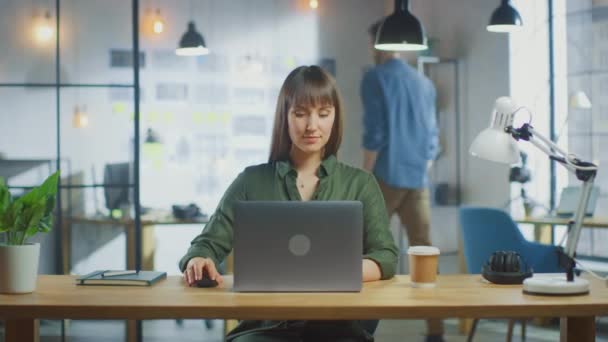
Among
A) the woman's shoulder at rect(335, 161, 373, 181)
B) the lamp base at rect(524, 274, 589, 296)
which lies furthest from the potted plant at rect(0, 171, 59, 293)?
the lamp base at rect(524, 274, 589, 296)

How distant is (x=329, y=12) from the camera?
8266mm

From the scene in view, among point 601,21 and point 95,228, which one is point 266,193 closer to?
point 95,228

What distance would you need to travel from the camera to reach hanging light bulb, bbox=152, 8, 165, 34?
290 inches

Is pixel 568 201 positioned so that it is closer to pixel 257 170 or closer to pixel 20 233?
pixel 257 170

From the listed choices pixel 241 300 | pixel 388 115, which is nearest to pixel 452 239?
pixel 388 115

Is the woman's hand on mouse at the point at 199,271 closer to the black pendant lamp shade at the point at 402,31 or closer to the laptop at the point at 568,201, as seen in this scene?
the black pendant lamp shade at the point at 402,31

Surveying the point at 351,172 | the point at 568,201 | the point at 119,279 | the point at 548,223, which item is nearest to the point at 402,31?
the point at 351,172

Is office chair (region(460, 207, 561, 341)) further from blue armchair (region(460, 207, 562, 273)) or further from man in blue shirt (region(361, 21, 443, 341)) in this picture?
man in blue shirt (region(361, 21, 443, 341))

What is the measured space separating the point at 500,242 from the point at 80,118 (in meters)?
2.65

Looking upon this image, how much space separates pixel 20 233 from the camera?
2441 millimetres

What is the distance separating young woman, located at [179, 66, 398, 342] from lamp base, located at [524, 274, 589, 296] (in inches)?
16.9

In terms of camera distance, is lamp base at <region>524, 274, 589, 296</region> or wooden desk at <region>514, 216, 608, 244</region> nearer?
lamp base at <region>524, 274, 589, 296</region>

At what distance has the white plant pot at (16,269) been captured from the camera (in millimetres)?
2385

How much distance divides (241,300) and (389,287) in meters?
0.47
